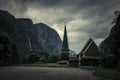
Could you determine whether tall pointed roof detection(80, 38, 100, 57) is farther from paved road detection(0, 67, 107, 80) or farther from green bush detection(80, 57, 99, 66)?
paved road detection(0, 67, 107, 80)

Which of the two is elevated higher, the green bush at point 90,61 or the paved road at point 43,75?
the green bush at point 90,61

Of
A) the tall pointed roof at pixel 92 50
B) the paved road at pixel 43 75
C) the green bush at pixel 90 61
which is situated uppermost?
the tall pointed roof at pixel 92 50

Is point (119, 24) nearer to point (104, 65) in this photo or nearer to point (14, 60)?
point (104, 65)

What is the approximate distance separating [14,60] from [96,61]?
3496 centimetres

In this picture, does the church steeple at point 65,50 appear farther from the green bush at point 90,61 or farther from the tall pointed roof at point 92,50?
the green bush at point 90,61

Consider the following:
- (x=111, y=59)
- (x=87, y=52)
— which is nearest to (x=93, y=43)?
(x=87, y=52)

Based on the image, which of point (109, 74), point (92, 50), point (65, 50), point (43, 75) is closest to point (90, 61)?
point (92, 50)

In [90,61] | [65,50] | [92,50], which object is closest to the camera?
[90,61]

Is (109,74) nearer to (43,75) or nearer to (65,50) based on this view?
(43,75)

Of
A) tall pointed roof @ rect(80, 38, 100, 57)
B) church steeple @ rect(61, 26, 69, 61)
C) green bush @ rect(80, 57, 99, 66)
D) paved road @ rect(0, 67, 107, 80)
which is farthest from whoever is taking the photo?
church steeple @ rect(61, 26, 69, 61)

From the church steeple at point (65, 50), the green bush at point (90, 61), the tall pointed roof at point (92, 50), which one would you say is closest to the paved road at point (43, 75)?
the green bush at point (90, 61)

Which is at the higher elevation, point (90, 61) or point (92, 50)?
point (92, 50)

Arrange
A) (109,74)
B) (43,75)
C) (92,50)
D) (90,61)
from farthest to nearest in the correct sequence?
(92,50) → (90,61) → (109,74) → (43,75)

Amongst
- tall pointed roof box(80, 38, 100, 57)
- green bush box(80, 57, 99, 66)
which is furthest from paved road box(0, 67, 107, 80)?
tall pointed roof box(80, 38, 100, 57)
